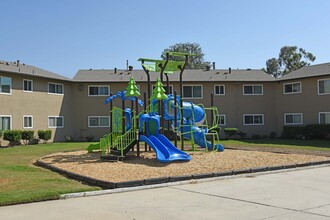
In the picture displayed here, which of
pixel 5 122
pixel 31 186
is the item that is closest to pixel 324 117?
pixel 5 122

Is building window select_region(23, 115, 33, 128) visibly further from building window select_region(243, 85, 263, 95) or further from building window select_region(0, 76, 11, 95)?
building window select_region(243, 85, 263, 95)

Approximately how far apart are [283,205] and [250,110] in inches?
1178

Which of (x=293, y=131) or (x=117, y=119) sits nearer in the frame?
(x=117, y=119)

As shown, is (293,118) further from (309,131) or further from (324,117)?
(309,131)

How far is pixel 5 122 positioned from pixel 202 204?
24.6 meters

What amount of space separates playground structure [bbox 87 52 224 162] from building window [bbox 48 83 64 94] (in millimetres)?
15388

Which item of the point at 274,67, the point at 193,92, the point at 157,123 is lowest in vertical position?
the point at 157,123

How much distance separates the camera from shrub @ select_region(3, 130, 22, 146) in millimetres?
27938

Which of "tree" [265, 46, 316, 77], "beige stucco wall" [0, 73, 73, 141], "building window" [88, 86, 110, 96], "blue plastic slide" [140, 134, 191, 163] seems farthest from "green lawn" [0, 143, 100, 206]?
"tree" [265, 46, 316, 77]

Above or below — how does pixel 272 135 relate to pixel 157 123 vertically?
below

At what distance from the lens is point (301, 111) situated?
34.4 meters

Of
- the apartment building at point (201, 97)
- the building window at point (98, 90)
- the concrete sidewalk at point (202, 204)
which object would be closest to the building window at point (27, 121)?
the apartment building at point (201, 97)

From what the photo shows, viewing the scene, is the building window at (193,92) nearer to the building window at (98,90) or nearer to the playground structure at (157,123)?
the building window at (98,90)

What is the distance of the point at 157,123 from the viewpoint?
54.5 ft
